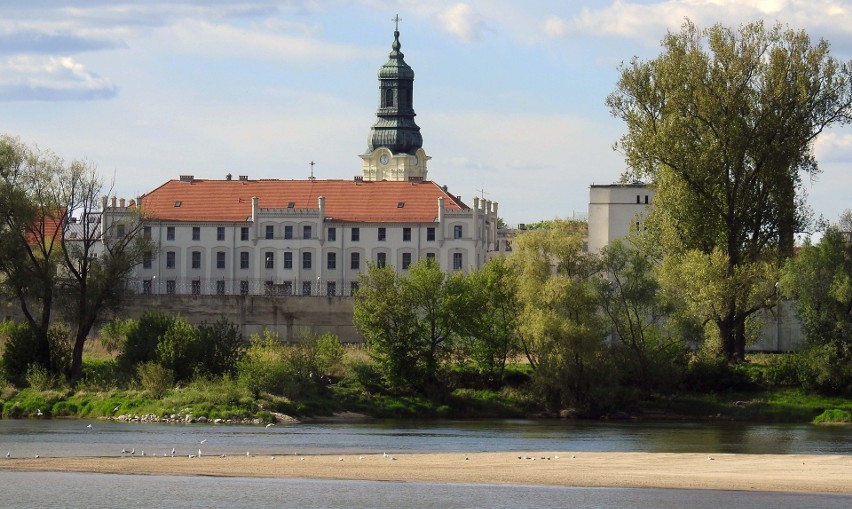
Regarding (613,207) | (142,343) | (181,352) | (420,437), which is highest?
(613,207)

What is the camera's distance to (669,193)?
76.6 m

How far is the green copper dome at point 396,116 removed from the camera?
6467 inches

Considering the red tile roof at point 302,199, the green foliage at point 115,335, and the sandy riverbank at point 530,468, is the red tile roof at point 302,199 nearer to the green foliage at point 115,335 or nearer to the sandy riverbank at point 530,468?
the green foliage at point 115,335

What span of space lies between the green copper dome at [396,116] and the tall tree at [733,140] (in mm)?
87807

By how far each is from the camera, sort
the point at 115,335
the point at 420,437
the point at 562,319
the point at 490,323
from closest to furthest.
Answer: the point at 420,437, the point at 562,319, the point at 490,323, the point at 115,335

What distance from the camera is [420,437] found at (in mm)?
60250

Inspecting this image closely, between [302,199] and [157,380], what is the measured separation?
48.5 metres

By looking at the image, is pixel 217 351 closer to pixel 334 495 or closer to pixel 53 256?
pixel 53 256

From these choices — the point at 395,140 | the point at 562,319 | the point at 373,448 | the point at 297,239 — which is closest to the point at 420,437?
the point at 373,448

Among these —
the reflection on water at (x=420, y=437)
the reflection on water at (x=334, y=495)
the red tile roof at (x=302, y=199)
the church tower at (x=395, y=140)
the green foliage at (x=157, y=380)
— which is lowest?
the reflection on water at (x=334, y=495)

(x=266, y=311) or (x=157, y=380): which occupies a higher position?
(x=266, y=311)

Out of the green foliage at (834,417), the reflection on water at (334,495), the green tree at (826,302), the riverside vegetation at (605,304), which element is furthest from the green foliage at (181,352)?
the reflection on water at (334,495)

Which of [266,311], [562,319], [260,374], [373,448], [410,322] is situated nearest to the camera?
[373,448]

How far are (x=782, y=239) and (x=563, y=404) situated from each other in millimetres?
13375
